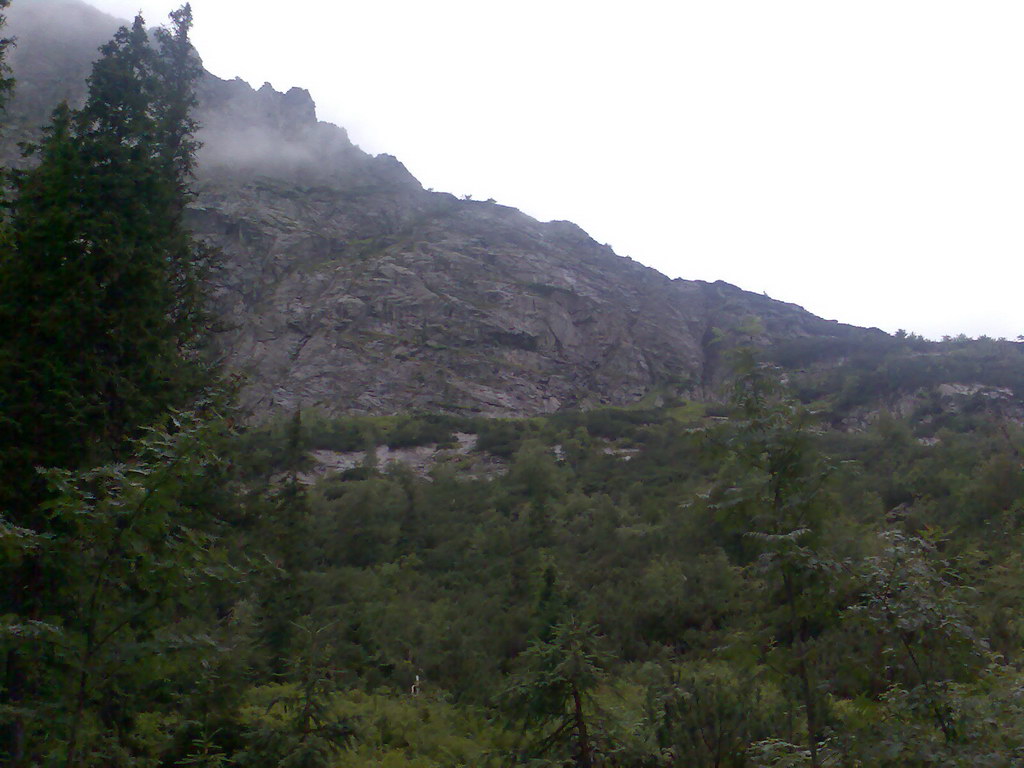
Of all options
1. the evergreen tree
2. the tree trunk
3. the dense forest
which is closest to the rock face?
the dense forest

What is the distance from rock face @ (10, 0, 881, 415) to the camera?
49969 millimetres

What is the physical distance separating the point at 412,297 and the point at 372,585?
41.6 metres

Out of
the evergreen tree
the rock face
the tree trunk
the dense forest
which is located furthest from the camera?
the rock face

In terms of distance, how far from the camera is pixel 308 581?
47.5ft

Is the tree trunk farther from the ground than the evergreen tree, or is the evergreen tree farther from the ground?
the evergreen tree

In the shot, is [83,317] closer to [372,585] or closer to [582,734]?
[582,734]

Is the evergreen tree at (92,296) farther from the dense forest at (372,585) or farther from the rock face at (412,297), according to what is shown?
the rock face at (412,297)

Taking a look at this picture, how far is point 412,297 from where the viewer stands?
56.1 metres

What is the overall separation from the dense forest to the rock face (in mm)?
30357

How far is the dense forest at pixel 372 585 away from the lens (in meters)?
3.79

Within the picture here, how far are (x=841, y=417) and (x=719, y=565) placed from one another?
2107 centimetres

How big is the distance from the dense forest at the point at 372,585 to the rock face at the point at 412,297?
30357mm

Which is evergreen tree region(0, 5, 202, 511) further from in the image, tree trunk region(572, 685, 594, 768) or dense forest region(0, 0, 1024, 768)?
tree trunk region(572, 685, 594, 768)

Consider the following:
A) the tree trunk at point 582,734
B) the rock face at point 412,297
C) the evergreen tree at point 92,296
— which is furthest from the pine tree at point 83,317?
the rock face at point 412,297
